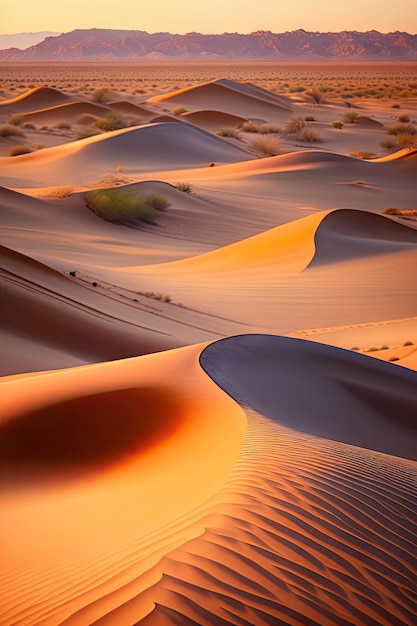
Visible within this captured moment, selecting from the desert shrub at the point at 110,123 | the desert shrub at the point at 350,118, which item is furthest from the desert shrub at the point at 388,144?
the desert shrub at the point at 110,123

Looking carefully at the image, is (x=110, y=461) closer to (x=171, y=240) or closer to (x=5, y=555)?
(x=5, y=555)

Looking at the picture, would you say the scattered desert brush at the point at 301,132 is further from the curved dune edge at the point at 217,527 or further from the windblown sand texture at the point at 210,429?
the curved dune edge at the point at 217,527

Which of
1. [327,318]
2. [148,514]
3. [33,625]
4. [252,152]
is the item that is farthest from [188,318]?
[252,152]

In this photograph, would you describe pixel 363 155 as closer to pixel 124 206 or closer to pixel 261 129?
pixel 261 129

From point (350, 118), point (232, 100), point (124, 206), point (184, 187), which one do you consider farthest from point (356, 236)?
point (232, 100)

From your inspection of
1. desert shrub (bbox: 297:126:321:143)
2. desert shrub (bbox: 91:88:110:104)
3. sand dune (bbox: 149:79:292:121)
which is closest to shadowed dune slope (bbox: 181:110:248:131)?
desert shrub (bbox: 297:126:321:143)
